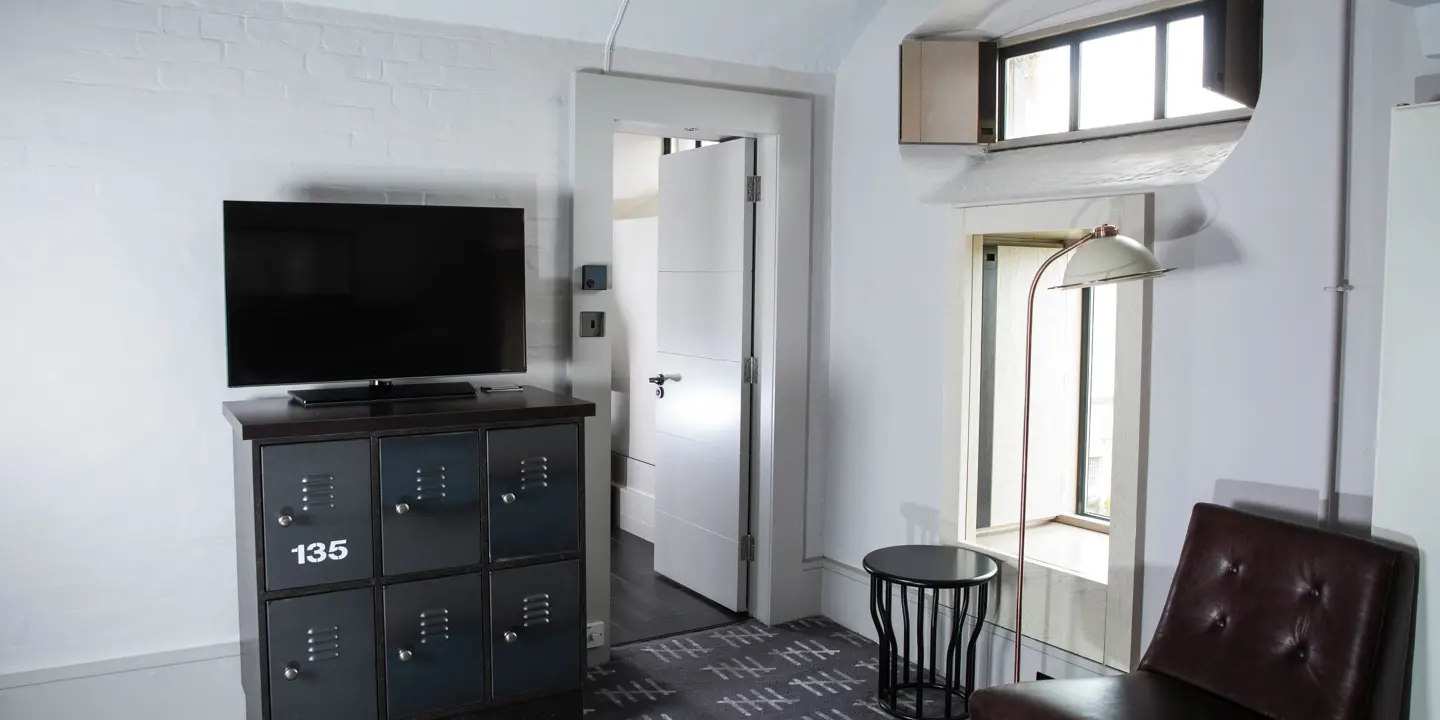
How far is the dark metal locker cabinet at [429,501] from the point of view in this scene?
2.99m

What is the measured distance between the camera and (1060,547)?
3613 millimetres

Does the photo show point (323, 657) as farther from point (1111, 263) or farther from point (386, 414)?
point (1111, 263)

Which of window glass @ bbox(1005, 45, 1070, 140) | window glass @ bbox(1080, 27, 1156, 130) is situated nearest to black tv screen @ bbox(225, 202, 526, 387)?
window glass @ bbox(1005, 45, 1070, 140)

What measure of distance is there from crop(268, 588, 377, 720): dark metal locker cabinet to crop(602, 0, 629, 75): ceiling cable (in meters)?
2.05

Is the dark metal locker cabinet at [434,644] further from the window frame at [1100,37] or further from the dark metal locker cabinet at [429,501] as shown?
the window frame at [1100,37]

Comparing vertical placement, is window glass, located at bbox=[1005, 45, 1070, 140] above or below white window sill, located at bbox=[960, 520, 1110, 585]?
above

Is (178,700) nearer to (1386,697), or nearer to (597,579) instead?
(597,579)

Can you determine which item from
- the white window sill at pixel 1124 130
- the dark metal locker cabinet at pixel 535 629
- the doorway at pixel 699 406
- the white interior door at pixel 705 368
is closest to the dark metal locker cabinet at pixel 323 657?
the dark metal locker cabinet at pixel 535 629

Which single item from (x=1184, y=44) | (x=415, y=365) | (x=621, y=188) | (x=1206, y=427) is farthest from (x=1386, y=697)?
(x=621, y=188)

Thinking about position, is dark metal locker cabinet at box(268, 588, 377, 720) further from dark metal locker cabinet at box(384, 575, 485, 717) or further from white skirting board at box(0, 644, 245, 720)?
white skirting board at box(0, 644, 245, 720)

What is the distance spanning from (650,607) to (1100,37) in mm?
2899

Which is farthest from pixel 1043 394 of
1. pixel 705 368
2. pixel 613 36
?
pixel 613 36

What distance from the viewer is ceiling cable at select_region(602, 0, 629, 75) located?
3.76 m

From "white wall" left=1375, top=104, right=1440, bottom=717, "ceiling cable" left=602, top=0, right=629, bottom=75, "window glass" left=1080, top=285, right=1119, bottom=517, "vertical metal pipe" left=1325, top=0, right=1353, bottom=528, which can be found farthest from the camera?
"ceiling cable" left=602, top=0, right=629, bottom=75
